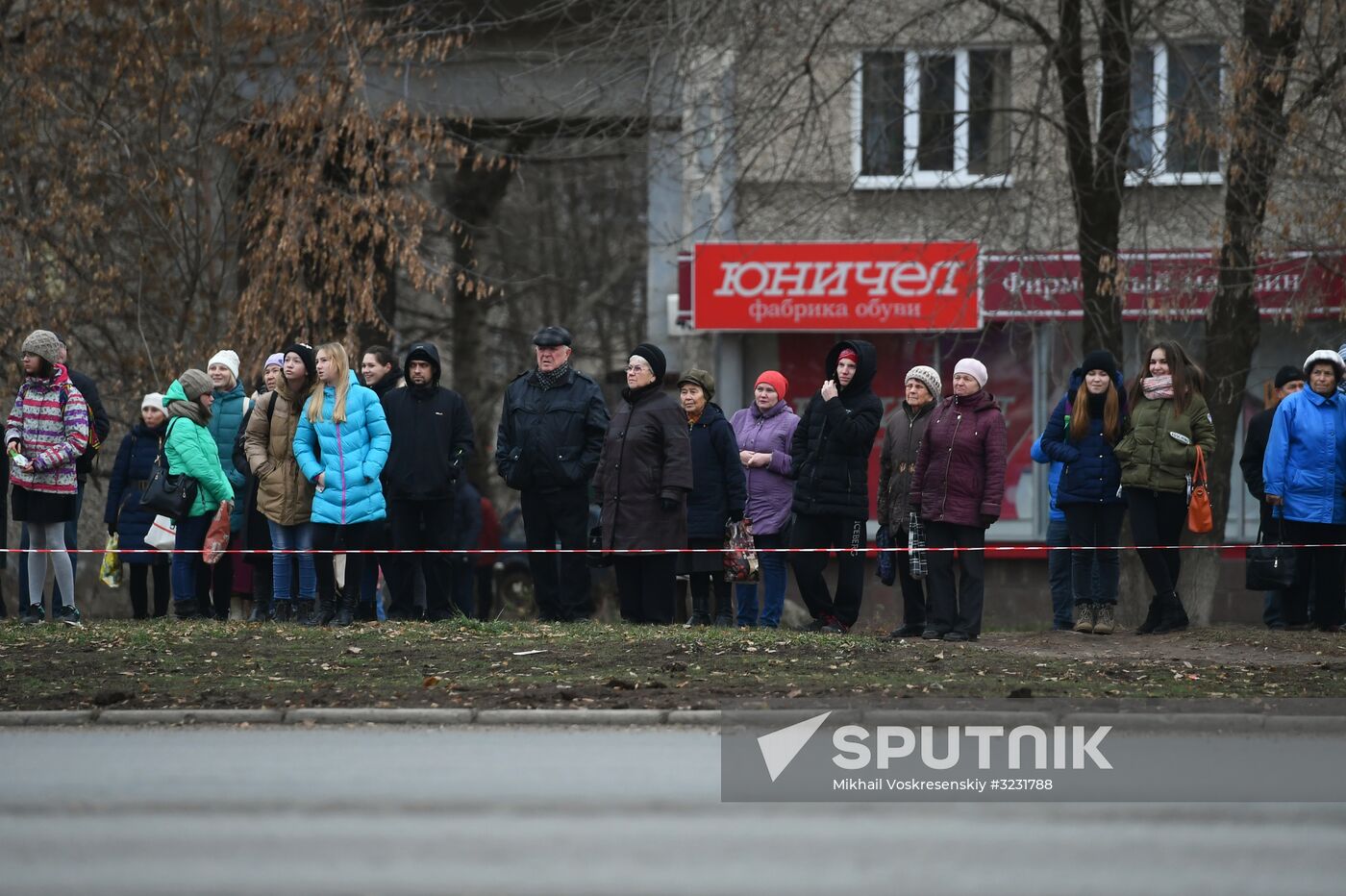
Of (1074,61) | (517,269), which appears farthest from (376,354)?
(517,269)

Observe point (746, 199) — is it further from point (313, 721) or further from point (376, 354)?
point (313, 721)

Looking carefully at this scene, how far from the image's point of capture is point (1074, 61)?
52.6 feet

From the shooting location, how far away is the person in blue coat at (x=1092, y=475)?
13305 millimetres

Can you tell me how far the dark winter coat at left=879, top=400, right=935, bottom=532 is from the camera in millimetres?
13391

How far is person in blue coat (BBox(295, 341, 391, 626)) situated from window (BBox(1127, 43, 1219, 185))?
674 cm

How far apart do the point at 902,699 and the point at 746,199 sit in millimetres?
12546

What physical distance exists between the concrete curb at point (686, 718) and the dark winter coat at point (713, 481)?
4.61 metres

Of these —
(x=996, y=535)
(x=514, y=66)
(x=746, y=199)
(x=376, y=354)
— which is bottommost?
(x=996, y=535)

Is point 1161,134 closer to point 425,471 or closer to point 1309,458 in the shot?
point 1309,458

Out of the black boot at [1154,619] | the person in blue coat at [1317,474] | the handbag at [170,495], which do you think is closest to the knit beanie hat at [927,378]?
the black boot at [1154,619]

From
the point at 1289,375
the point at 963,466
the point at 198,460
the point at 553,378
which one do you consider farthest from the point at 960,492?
the point at 198,460

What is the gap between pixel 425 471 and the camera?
44.7 ft

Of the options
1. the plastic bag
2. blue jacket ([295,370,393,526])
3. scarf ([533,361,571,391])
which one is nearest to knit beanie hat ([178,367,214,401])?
blue jacket ([295,370,393,526])

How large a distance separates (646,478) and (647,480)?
15 mm
